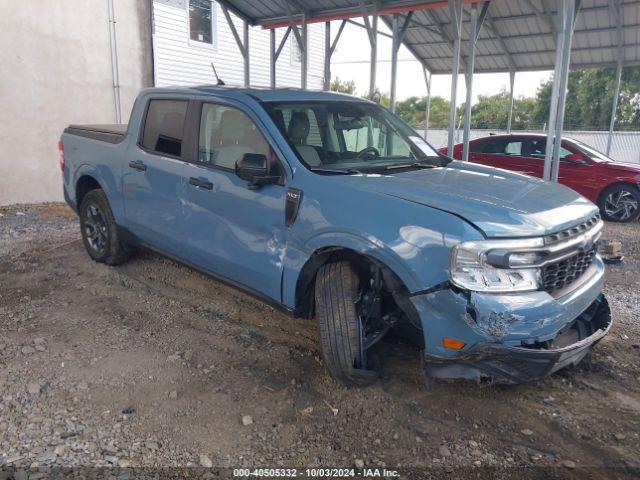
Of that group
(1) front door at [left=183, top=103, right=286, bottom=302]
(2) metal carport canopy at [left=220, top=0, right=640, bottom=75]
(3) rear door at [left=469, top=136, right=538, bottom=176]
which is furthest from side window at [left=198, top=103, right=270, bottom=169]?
(3) rear door at [left=469, top=136, right=538, bottom=176]

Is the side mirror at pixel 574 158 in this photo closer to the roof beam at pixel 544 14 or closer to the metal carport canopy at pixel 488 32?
the metal carport canopy at pixel 488 32

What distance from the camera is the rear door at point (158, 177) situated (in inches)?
171

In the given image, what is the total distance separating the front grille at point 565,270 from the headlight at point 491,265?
0.66 feet

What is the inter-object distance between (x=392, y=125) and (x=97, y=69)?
8.74 m

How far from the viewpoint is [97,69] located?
1093 cm

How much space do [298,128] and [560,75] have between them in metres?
6.15

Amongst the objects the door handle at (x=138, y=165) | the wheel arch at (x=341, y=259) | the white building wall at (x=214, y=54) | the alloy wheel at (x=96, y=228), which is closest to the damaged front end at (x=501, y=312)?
the wheel arch at (x=341, y=259)

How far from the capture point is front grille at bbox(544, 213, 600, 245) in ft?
9.35

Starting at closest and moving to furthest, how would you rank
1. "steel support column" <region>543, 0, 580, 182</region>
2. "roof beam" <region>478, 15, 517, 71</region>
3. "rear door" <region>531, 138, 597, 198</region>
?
1. "steel support column" <region>543, 0, 580, 182</region>
2. "rear door" <region>531, 138, 597, 198</region>
3. "roof beam" <region>478, 15, 517, 71</region>

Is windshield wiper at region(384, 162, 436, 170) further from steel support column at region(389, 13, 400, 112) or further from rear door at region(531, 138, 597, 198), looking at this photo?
steel support column at region(389, 13, 400, 112)

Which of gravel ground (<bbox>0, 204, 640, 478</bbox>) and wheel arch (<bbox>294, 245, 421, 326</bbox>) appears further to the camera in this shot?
wheel arch (<bbox>294, 245, 421, 326</bbox>)

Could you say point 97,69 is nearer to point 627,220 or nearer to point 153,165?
point 153,165

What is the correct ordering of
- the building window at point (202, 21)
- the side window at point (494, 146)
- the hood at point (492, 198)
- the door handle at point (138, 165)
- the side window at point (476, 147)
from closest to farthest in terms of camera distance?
the hood at point (492, 198) → the door handle at point (138, 165) → the side window at point (494, 146) → the side window at point (476, 147) → the building window at point (202, 21)

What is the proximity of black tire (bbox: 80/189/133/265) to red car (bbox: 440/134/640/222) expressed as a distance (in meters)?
7.50
